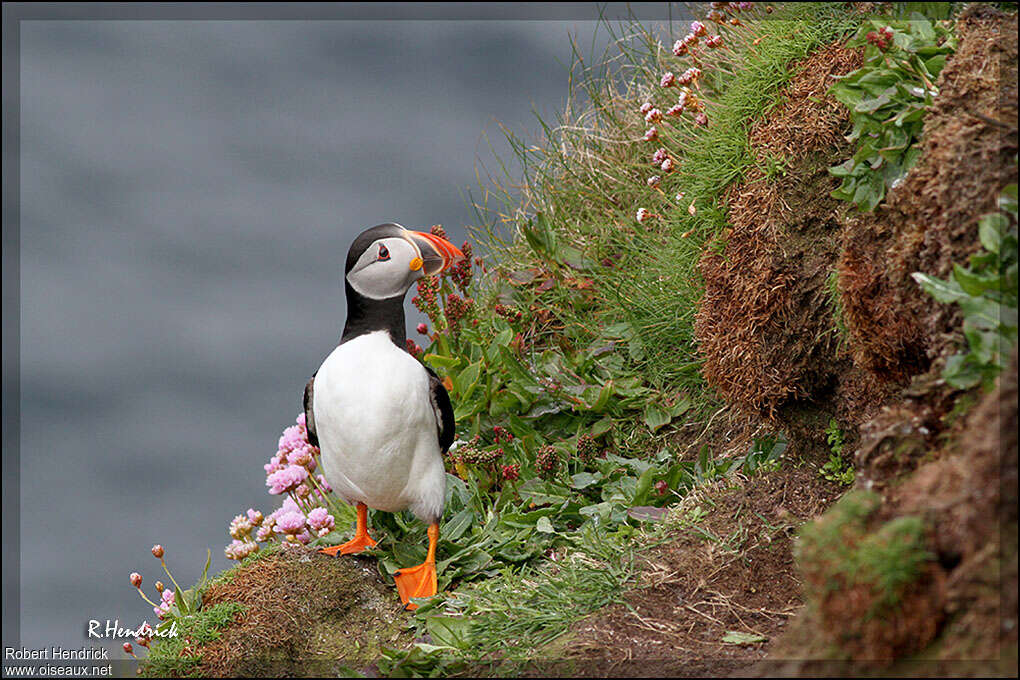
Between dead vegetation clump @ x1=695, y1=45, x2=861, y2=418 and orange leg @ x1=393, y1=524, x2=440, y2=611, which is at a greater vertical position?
dead vegetation clump @ x1=695, y1=45, x2=861, y2=418

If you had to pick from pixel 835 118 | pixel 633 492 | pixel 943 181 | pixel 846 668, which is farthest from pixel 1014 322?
pixel 633 492

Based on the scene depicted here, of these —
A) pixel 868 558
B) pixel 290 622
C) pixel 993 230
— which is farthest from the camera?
pixel 290 622

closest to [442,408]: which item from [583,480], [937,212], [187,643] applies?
[583,480]

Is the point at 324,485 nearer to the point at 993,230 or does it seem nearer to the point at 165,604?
the point at 165,604

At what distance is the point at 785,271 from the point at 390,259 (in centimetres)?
204

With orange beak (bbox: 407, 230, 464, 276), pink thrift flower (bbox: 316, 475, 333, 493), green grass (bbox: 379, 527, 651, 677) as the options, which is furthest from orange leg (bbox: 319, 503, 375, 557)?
orange beak (bbox: 407, 230, 464, 276)

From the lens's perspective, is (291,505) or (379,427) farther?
(291,505)

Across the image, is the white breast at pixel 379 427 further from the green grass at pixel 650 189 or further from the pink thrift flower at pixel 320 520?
the green grass at pixel 650 189

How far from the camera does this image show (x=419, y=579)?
5105 mm

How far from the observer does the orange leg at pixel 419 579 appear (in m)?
5.04

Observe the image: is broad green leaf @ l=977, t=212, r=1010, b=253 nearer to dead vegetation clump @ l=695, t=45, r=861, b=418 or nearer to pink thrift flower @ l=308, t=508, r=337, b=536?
dead vegetation clump @ l=695, t=45, r=861, b=418

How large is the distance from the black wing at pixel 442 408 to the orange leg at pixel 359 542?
2.13ft

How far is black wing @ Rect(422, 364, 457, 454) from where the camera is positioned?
5.13 meters

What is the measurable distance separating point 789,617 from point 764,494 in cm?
86
